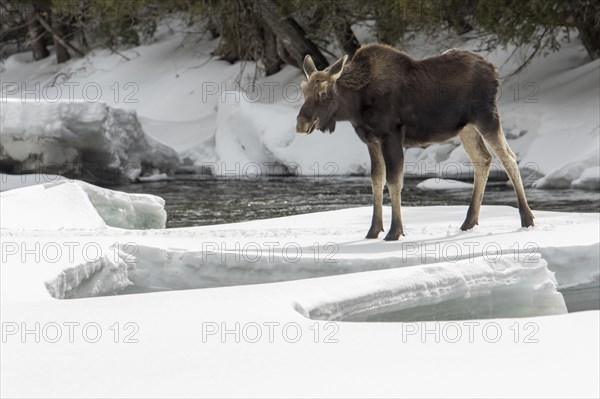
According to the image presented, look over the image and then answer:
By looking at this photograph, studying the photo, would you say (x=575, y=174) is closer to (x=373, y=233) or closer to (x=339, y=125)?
(x=339, y=125)

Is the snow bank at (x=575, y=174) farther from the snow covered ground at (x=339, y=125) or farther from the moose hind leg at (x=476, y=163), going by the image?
the moose hind leg at (x=476, y=163)

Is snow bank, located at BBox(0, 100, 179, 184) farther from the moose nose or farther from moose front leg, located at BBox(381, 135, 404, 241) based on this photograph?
moose front leg, located at BBox(381, 135, 404, 241)

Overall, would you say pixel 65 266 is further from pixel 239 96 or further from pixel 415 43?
pixel 415 43

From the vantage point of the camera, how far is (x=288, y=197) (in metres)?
15.0

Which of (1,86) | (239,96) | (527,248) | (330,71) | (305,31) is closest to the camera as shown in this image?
(527,248)

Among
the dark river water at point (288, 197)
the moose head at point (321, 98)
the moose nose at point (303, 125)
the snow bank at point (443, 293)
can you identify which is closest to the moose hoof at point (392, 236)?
the moose head at point (321, 98)

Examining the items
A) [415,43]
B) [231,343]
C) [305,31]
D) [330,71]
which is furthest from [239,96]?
[231,343]

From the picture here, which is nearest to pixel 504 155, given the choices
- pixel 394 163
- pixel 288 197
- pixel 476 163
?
pixel 476 163

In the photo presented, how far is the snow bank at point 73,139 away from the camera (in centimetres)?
1758

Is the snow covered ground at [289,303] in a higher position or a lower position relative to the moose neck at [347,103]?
lower

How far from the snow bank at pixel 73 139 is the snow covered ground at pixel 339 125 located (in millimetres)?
1651

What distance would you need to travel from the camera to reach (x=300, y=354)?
4.62m

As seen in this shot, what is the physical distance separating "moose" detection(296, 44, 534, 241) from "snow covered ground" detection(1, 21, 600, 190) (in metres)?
7.62

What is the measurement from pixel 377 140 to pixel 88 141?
1085 cm
